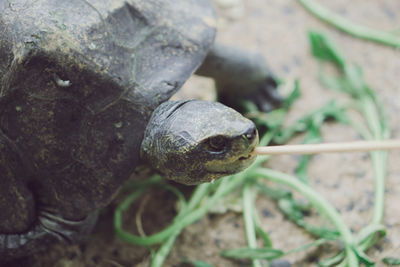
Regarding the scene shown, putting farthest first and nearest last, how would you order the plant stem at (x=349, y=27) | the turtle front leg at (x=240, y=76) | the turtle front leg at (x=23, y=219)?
the plant stem at (x=349, y=27) → the turtle front leg at (x=240, y=76) → the turtle front leg at (x=23, y=219)

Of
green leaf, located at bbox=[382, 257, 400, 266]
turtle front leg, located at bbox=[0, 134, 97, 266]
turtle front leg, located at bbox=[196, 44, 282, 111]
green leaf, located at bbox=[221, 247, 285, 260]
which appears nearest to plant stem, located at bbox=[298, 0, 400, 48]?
turtle front leg, located at bbox=[196, 44, 282, 111]

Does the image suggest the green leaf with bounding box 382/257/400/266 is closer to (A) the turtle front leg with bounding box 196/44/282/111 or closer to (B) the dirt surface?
(B) the dirt surface

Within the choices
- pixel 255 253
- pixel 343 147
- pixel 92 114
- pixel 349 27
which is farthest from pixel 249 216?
pixel 349 27

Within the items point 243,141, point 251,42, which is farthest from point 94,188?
point 251,42

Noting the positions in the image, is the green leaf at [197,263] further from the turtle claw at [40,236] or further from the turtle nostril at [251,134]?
the turtle nostril at [251,134]

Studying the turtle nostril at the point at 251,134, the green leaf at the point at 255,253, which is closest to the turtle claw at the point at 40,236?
the green leaf at the point at 255,253

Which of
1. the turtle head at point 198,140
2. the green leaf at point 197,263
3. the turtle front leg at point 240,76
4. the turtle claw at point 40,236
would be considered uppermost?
the turtle head at point 198,140
